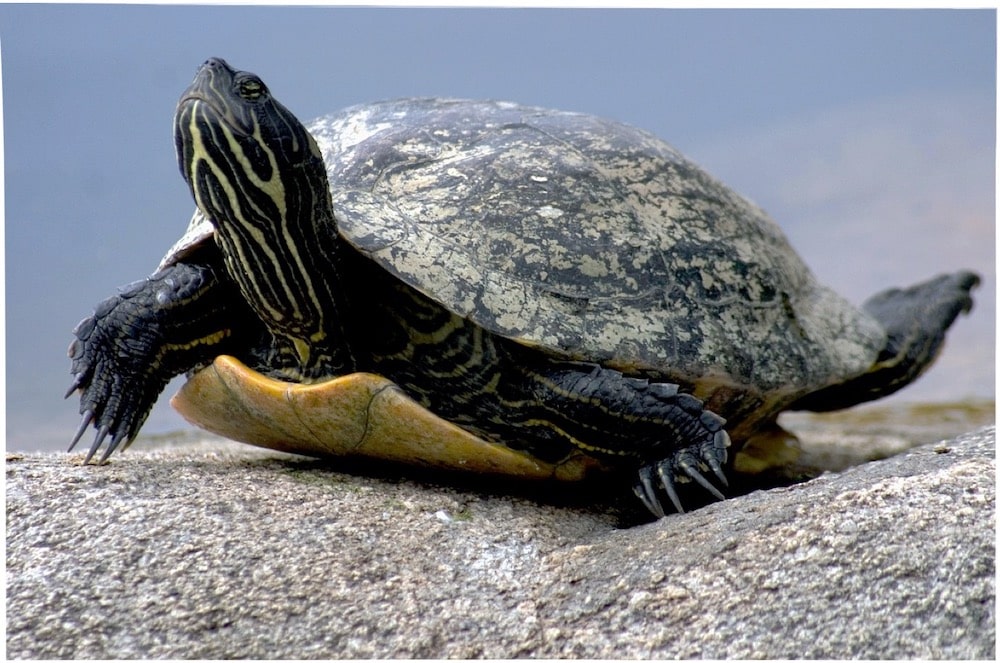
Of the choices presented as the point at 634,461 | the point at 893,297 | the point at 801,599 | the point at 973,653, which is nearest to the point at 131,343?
the point at 634,461

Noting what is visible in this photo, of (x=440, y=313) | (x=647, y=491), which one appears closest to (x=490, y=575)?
(x=647, y=491)

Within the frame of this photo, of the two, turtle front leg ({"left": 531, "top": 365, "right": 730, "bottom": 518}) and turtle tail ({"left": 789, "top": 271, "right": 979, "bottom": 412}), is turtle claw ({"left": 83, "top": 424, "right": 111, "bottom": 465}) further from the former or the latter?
turtle tail ({"left": 789, "top": 271, "right": 979, "bottom": 412})

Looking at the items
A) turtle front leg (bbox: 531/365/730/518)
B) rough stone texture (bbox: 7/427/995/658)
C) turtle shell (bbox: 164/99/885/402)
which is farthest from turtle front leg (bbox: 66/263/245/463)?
turtle front leg (bbox: 531/365/730/518)

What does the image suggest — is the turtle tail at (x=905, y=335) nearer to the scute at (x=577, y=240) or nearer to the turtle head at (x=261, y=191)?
the scute at (x=577, y=240)

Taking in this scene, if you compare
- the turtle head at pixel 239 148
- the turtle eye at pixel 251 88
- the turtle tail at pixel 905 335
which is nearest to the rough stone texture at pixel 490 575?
the turtle head at pixel 239 148

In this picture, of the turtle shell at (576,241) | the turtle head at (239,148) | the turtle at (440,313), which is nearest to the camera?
the turtle head at (239,148)

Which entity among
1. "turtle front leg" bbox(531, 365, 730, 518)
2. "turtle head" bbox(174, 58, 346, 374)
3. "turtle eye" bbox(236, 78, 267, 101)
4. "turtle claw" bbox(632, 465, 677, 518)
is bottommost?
"turtle claw" bbox(632, 465, 677, 518)

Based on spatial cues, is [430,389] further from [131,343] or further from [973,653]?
[973,653]

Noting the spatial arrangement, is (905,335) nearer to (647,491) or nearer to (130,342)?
(647,491)
